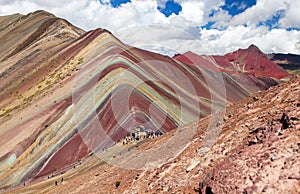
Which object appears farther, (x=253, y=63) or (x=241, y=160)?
(x=253, y=63)

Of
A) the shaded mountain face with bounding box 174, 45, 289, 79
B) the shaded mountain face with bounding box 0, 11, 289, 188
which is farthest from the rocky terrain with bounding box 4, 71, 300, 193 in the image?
the shaded mountain face with bounding box 174, 45, 289, 79

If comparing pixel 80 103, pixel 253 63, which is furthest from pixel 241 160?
pixel 253 63

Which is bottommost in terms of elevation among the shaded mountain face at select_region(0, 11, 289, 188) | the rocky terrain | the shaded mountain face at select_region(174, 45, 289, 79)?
the rocky terrain

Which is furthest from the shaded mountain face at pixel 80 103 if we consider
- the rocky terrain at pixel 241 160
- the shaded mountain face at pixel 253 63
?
the shaded mountain face at pixel 253 63

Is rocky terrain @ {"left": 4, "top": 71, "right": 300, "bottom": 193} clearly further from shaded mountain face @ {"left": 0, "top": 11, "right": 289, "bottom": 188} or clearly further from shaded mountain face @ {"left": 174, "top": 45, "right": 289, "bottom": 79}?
shaded mountain face @ {"left": 174, "top": 45, "right": 289, "bottom": 79}

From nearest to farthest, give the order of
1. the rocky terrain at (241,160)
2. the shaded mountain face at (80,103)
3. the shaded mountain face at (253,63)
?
1. the rocky terrain at (241,160)
2. the shaded mountain face at (80,103)
3. the shaded mountain face at (253,63)

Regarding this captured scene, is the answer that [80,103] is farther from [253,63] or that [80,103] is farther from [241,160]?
[253,63]

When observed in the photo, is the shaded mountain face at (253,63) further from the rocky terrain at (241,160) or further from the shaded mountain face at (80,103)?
the rocky terrain at (241,160)

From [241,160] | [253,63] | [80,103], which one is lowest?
[241,160]

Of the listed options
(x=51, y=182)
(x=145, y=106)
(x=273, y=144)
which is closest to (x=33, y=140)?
(x=51, y=182)
